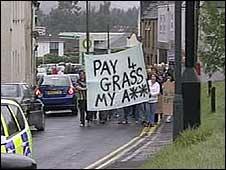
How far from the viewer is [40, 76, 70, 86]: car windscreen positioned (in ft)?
91.7

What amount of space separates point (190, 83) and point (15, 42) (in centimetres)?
445

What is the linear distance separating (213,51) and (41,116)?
8476 mm

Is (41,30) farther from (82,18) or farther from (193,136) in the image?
(193,136)

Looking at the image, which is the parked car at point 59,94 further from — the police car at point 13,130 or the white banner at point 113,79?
the white banner at point 113,79

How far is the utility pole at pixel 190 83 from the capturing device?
36.4 feet

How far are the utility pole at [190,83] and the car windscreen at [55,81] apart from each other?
15.2 metres

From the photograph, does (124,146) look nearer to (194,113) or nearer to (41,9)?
(194,113)

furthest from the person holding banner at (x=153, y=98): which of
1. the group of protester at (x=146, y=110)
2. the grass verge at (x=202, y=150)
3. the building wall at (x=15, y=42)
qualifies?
the building wall at (x=15, y=42)

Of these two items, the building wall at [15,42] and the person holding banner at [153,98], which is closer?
the building wall at [15,42]

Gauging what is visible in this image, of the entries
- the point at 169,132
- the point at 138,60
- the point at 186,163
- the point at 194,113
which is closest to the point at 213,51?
the point at 194,113

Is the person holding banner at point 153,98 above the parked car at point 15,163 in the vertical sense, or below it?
below

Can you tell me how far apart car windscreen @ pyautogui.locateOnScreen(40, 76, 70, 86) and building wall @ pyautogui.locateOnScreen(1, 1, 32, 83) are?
18.2 metres

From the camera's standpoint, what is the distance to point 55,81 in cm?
2895

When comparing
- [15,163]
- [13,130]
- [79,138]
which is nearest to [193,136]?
[13,130]
